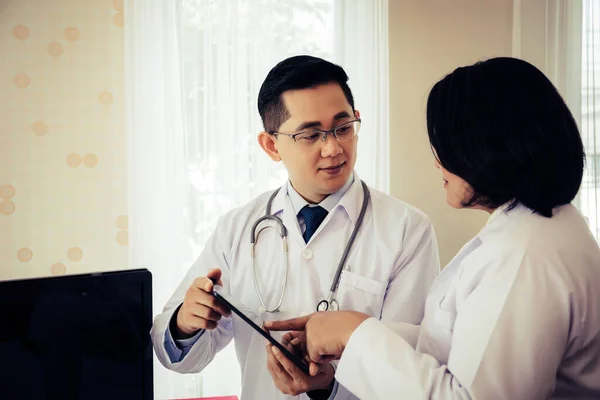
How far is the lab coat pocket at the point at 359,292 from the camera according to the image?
142 cm

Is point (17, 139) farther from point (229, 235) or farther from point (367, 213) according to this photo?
point (367, 213)

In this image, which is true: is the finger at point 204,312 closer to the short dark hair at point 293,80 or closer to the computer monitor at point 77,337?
the computer monitor at point 77,337

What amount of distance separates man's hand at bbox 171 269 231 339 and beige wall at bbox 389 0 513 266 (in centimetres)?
155

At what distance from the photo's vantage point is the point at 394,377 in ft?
3.02

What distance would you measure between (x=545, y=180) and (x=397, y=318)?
24.3 inches

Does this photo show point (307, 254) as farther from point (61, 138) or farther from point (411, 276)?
point (61, 138)

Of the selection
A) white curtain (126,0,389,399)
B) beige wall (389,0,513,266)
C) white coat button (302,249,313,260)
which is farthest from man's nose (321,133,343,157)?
beige wall (389,0,513,266)

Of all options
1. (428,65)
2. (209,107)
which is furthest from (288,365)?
(428,65)

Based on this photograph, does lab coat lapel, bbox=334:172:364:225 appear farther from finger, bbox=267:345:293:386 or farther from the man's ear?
finger, bbox=267:345:293:386

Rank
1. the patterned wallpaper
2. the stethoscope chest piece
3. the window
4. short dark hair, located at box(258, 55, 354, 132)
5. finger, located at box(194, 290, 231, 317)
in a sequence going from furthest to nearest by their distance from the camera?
the window, the patterned wallpaper, short dark hair, located at box(258, 55, 354, 132), the stethoscope chest piece, finger, located at box(194, 290, 231, 317)

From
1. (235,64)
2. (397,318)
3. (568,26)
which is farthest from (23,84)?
(568,26)

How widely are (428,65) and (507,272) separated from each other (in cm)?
198

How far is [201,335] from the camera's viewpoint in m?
1.46

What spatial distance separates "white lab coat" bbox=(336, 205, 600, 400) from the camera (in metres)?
0.83
